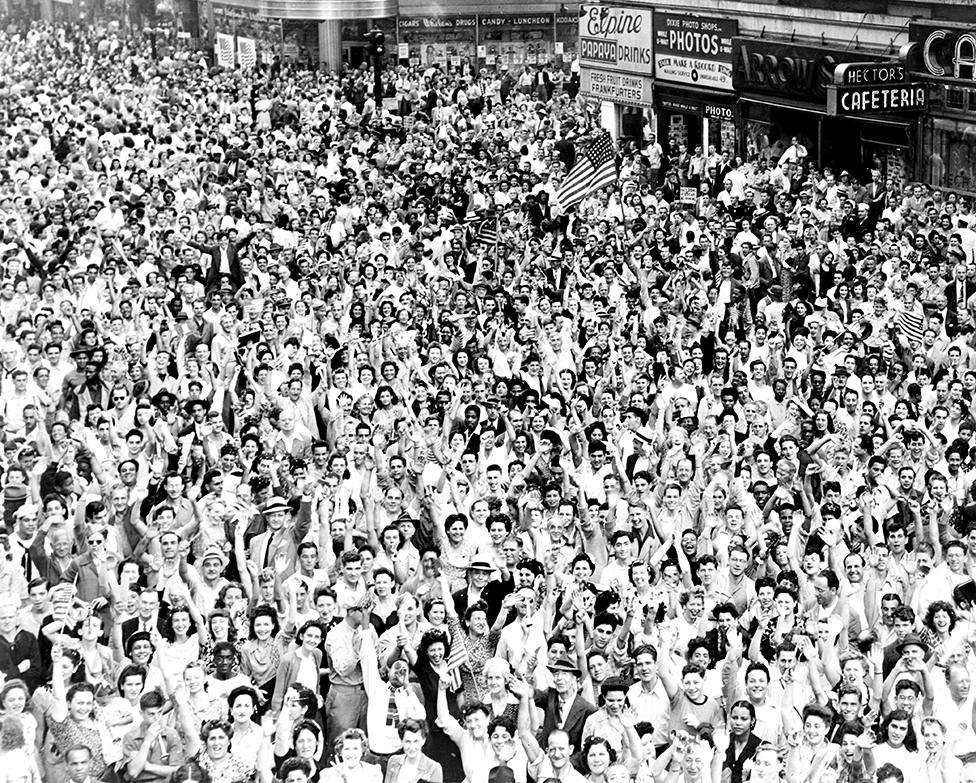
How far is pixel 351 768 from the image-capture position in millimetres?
9164

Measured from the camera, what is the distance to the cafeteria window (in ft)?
88.5

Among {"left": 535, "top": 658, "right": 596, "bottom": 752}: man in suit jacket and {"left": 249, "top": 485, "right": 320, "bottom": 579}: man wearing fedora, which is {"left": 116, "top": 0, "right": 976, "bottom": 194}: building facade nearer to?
{"left": 249, "top": 485, "right": 320, "bottom": 579}: man wearing fedora

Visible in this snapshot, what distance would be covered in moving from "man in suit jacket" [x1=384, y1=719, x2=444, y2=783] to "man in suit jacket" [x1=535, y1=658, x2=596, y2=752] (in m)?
0.64

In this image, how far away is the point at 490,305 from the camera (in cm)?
1859

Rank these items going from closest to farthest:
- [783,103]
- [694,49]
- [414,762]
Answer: [414,762], [783,103], [694,49]

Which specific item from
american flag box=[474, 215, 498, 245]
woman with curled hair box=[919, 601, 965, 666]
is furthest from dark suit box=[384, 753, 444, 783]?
american flag box=[474, 215, 498, 245]

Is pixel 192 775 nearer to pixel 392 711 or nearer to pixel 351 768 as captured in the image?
pixel 351 768

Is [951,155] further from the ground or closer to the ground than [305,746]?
further from the ground

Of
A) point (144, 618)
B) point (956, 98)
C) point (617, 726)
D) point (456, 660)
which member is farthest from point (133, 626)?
point (956, 98)

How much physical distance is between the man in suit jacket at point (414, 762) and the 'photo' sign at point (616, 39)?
28207 millimetres

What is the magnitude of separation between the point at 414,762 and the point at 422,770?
78 millimetres

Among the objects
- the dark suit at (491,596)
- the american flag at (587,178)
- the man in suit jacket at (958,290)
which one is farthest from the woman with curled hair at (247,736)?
the american flag at (587,178)

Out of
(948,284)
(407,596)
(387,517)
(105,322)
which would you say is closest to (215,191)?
(105,322)

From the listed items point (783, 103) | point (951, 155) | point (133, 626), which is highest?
point (783, 103)
